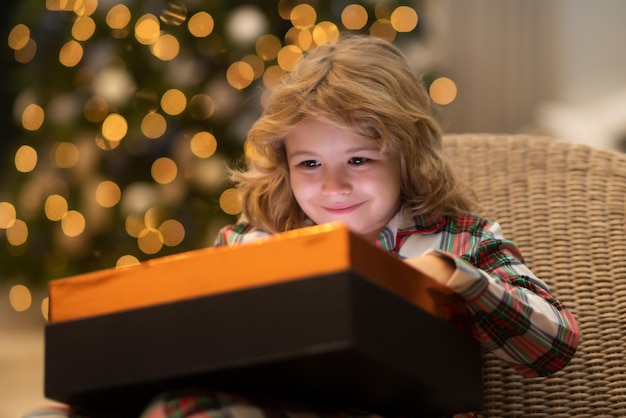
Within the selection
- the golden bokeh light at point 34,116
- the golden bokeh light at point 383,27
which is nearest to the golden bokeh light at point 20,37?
the golden bokeh light at point 34,116

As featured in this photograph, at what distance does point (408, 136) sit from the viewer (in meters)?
1.26

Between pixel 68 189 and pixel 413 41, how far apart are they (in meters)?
1.21

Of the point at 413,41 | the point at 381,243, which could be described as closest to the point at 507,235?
the point at 381,243

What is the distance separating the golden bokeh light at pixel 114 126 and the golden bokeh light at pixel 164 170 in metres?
0.14

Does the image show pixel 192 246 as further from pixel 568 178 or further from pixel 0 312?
pixel 568 178

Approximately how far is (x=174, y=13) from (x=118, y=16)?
0.60 ft

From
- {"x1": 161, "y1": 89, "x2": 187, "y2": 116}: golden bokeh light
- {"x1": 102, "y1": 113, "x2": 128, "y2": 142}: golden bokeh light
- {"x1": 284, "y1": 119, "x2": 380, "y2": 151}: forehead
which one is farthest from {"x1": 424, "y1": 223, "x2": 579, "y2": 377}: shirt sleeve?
{"x1": 102, "y1": 113, "x2": 128, "y2": 142}: golden bokeh light

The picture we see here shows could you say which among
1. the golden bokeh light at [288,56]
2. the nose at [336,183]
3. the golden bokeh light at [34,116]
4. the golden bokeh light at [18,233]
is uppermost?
the nose at [336,183]

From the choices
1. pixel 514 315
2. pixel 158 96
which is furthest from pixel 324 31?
pixel 514 315

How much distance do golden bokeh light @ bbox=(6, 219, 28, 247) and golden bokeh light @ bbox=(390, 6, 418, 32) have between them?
1378 millimetres

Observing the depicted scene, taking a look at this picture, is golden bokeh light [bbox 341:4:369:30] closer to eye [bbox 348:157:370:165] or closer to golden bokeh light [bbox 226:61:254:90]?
golden bokeh light [bbox 226:61:254:90]

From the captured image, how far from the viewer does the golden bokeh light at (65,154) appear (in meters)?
2.92

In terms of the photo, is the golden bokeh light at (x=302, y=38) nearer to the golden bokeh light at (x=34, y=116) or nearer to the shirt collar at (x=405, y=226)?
the golden bokeh light at (x=34, y=116)

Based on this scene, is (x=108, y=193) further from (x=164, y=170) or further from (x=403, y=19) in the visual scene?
(x=403, y=19)
